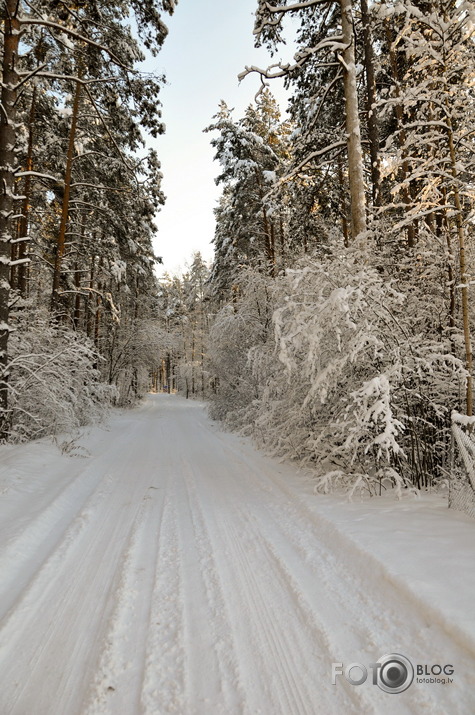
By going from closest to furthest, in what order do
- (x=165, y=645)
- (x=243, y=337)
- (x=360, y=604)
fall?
1. (x=165, y=645)
2. (x=360, y=604)
3. (x=243, y=337)

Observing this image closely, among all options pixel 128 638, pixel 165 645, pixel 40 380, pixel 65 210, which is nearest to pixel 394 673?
pixel 165 645

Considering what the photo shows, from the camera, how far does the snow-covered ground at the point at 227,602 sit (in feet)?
5.94

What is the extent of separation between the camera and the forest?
4672 millimetres

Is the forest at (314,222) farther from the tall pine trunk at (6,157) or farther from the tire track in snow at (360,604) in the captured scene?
the tire track in snow at (360,604)

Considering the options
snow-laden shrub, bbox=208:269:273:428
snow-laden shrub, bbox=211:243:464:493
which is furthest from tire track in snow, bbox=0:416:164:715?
snow-laden shrub, bbox=208:269:273:428

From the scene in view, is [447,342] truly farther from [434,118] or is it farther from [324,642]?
[324,642]

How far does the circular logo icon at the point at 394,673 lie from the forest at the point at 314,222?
2198mm

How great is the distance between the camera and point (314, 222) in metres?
12.1

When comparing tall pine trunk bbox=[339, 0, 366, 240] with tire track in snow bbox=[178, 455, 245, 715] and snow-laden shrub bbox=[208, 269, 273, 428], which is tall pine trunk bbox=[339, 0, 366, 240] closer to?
snow-laden shrub bbox=[208, 269, 273, 428]

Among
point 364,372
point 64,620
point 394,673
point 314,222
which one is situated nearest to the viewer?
point 394,673

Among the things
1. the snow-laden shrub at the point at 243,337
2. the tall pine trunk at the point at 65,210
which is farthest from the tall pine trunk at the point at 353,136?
the tall pine trunk at the point at 65,210

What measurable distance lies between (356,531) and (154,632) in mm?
2133

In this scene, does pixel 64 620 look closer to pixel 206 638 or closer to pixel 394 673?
pixel 206 638

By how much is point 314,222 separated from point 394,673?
478 inches
